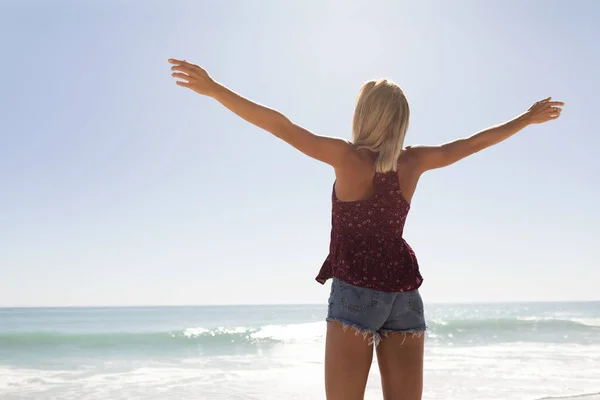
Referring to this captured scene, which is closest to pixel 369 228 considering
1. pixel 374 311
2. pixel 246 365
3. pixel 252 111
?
pixel 374 311

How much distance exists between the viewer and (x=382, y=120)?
7.44ft

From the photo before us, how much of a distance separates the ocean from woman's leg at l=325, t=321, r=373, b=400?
5.45 meters

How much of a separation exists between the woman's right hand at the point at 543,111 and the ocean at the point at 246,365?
17.5ft

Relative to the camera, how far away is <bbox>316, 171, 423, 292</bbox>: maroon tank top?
7.64ft

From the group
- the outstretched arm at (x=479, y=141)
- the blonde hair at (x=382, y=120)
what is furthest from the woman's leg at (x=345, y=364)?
the outstretched arm at (x=479, y=141)

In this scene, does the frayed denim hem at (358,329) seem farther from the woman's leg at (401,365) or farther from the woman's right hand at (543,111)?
the woman's right hand at (543,111)

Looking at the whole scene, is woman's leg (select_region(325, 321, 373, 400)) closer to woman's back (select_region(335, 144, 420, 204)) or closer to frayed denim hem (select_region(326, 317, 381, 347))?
frayed denim hem (select_region(326, 317, 381, 347))

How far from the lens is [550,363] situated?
11.3 m

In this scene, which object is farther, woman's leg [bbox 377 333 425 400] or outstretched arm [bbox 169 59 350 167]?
woman's leg [bbox 377 333 425 400]

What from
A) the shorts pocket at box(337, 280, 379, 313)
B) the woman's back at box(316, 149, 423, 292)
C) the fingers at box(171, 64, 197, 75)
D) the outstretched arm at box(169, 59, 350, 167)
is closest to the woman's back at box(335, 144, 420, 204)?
the woman's back at box(316, 149, 423, 292)

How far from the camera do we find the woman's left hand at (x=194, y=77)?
2.13 metres

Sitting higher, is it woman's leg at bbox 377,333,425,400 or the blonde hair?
the blonde hair

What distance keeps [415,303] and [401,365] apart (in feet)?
0.79

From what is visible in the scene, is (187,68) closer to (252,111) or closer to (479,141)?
(252,111)
